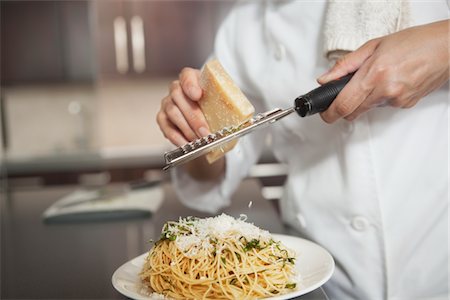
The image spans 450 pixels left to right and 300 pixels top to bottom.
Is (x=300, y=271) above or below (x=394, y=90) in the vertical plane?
below

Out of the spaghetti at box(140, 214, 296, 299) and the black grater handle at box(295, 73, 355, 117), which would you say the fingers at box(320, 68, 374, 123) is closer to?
the black grater handle at box(295, 73, 355, 117)

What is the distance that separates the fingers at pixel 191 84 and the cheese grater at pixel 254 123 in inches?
2.6

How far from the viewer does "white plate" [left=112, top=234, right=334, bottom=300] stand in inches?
16.9

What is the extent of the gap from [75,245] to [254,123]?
38 centimetres

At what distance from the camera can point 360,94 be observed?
0.50 m

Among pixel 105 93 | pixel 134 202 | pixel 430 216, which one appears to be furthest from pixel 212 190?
pixel 105 93

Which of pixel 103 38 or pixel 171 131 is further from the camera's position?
pixel 103 38

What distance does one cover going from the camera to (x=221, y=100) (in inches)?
20.6

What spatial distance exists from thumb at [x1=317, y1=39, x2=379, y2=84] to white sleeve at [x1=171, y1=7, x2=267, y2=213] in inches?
10.2

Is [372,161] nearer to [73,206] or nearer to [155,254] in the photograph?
[155,254]

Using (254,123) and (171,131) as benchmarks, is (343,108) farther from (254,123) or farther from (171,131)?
(171,131)

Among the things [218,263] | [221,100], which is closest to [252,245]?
[218,263]

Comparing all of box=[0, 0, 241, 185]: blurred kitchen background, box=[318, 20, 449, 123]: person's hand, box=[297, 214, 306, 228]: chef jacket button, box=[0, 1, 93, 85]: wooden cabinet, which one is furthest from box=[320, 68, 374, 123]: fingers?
box=[0, 1, 93, 85]: wooden cabinet

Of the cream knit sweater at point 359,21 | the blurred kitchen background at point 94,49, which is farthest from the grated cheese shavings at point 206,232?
the blurred kitchen background at point 94,49
